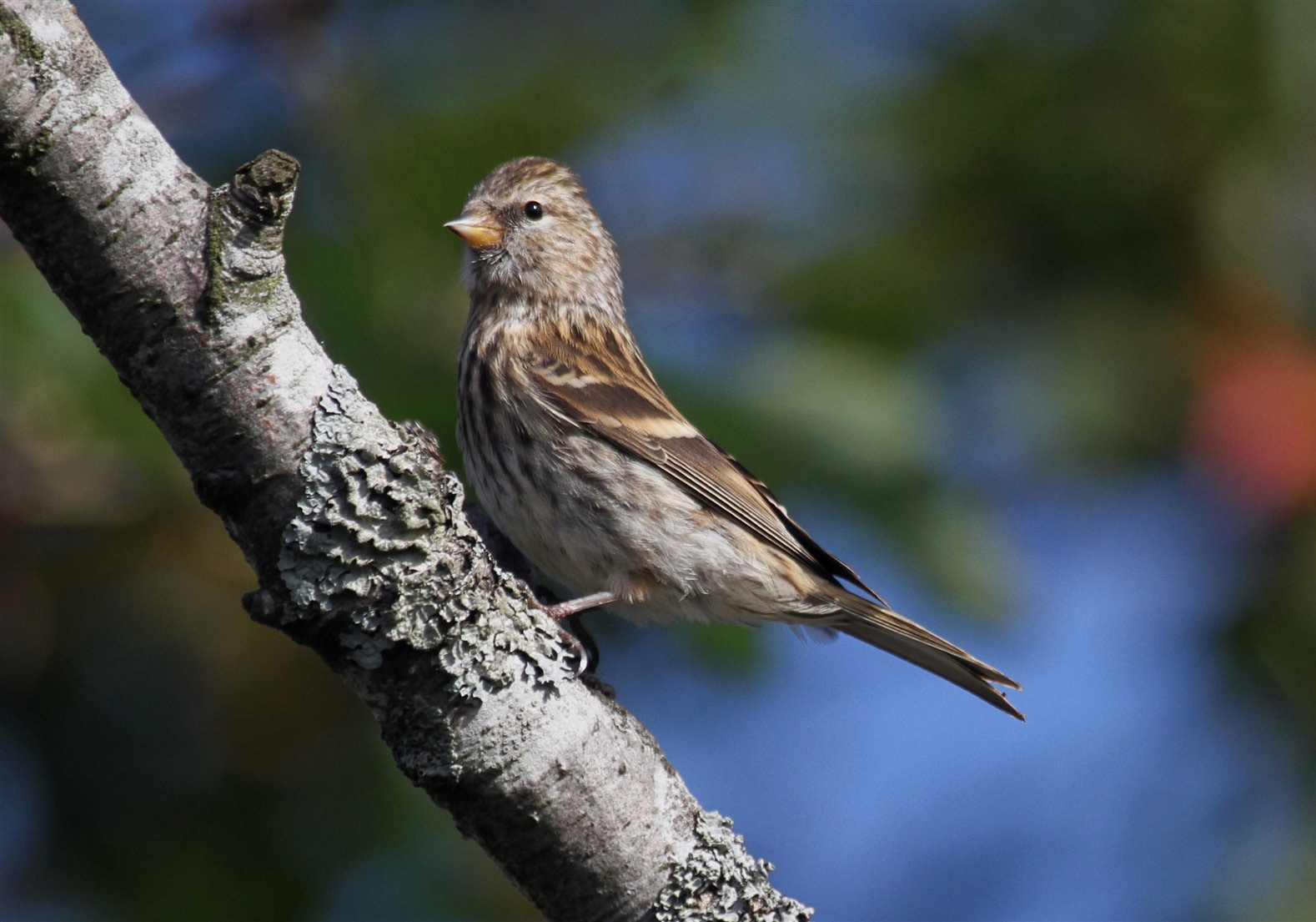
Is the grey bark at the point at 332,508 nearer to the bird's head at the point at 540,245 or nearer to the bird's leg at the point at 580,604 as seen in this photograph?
the bird's leg at the point at 580,604

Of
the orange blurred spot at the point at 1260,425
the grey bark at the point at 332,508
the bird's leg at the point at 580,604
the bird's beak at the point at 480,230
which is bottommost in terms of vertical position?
the grey bark at the point at 332,508

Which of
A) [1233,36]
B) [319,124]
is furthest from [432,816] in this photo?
[1233,36]

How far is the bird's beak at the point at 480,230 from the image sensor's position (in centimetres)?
454

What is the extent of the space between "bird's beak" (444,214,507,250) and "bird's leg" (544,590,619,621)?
117cm

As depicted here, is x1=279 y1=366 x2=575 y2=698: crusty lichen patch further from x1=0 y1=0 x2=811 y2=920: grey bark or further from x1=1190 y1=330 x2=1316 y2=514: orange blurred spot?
x1=1190 y1=330 x2=1316 y2=514: orange blurred spot

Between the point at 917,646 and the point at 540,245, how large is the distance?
7.31 feet

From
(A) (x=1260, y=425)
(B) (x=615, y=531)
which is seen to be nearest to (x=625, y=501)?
(B) (x=615, y=531)

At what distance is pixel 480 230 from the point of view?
5.03 meters

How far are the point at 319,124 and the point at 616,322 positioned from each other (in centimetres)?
195

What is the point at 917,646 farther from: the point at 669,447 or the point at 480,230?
the point at 480,230

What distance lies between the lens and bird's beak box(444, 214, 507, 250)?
4535 mm

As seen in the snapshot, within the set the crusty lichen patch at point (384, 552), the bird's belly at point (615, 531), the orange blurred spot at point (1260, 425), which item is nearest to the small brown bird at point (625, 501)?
the bird's belly at point (615, 531)

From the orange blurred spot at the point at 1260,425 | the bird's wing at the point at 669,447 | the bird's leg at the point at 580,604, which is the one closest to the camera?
the bird's leg at the point at 580,604

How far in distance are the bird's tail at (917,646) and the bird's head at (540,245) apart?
1554 mm
